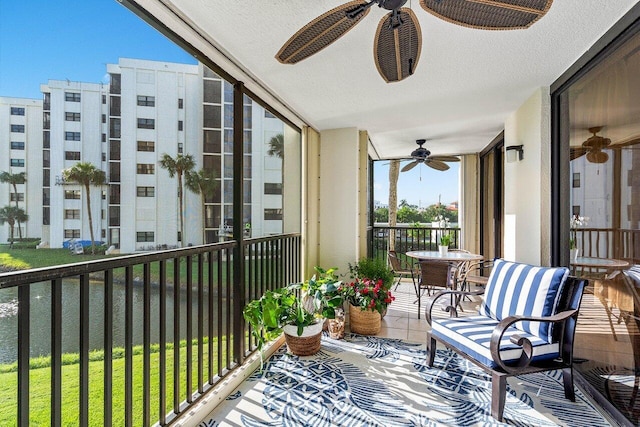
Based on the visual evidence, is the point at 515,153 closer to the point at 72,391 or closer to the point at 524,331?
the point at 524,331

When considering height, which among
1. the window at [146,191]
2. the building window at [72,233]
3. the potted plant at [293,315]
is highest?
the window at [146,191]

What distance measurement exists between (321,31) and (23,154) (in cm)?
140

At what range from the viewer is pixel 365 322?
3514 millimetres

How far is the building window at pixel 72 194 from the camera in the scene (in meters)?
1.45

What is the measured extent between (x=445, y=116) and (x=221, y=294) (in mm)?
3198

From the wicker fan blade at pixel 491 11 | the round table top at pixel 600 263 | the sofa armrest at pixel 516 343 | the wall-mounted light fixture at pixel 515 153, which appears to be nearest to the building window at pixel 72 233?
the wicker fan blade at pixel 491 11

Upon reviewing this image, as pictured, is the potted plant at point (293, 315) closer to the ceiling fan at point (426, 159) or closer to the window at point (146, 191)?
the window at point (146, 191)

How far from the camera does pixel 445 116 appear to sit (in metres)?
3.95

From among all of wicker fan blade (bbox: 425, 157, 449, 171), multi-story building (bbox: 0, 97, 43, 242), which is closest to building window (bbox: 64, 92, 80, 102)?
Answer: multi-story building (bbox: 0, 97, 43, 242)

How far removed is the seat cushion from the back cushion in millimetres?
76

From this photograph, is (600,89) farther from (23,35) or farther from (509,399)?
(23,35)

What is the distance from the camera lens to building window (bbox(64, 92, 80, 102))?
141 cm

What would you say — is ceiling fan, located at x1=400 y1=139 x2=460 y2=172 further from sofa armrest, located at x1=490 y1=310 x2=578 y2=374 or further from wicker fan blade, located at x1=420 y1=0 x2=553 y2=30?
wicker fan blade, located at x1=420 y1=0 x2=553 y2=30

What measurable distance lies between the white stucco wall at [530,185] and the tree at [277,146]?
99.6 inches
